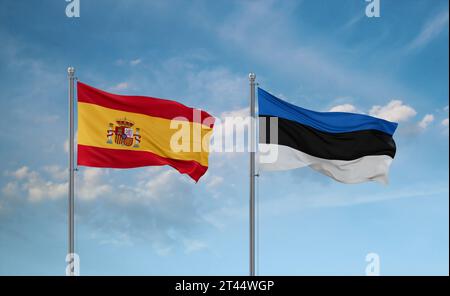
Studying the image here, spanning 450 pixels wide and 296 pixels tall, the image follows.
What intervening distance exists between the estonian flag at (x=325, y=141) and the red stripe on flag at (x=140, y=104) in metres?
1.61

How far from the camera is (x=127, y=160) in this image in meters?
14.2

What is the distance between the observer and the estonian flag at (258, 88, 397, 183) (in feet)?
48.4

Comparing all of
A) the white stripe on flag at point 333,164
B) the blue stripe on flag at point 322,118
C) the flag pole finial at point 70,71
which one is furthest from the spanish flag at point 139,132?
the white stripe on flag at point 333,164

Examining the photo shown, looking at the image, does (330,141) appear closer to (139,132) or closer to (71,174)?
(139,132)

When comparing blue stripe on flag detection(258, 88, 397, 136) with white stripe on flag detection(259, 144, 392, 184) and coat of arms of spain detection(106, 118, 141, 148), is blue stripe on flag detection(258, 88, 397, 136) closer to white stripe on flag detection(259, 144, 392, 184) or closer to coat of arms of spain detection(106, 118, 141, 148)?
white stripe on flag detection(259, 144, 392, 184)

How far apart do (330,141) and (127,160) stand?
540cm

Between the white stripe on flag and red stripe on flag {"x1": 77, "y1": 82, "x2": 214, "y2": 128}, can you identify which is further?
the white stripe on flag

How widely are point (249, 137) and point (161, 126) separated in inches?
86.6

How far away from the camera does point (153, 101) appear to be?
14.7 m

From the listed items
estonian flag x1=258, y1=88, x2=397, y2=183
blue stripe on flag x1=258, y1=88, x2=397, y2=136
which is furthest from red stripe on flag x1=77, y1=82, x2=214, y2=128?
estonian flag x1=258, y1=88, x2=397, y2=183

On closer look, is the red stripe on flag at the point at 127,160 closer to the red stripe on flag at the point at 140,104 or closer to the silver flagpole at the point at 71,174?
the silver flagpole at the point at 71,174

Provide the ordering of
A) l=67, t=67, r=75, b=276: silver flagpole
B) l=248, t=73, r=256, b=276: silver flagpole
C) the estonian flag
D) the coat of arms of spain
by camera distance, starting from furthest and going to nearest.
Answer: the estonian flag → l=248, t=73, r=256, b=276: silver flagpole → the coat of arms of spain → l=67, t=67, r=75, b=276: silver flagpole

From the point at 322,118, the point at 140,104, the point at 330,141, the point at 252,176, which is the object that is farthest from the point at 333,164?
the point at 140,104

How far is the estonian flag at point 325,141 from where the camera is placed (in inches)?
580
